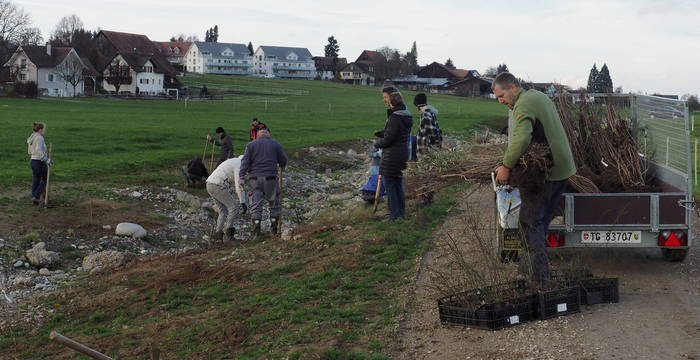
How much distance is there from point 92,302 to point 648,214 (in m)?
6.96

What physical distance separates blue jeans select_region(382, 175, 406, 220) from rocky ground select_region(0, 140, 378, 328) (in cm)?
175

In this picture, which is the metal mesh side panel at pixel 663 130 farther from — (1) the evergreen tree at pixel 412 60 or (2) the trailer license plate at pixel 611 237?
(1) the evergreen tree at pixel 412 60

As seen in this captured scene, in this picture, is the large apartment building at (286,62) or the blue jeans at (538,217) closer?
the blue jeans at (538,217)

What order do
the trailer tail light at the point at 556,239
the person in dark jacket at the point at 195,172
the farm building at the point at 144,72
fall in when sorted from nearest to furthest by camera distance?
the trailer tail light at the point at 556,239, the person in dark jacket at the point at 195,172, the farm building at the point at 144,72

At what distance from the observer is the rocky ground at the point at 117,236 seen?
13.1 m

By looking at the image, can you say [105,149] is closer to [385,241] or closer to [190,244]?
[190,244]

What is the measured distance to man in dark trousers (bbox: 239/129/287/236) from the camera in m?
14.9

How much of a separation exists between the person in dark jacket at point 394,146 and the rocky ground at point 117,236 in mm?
1918

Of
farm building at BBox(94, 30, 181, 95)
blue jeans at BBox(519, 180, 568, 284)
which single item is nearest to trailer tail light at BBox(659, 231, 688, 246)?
blue jeans at BBox(519, 180, 568, 284)

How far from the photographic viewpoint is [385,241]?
490 inches

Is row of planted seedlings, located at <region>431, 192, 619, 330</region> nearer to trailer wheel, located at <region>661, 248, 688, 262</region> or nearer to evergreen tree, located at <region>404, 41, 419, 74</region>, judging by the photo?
trailer wheel, located at <region>661, 248, 688, 262</region>

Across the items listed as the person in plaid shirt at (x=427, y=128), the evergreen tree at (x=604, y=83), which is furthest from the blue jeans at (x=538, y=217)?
the person in plaid shirt at (x=427, y=128)

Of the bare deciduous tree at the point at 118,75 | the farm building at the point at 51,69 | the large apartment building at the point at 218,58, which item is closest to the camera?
the farm building at the point at 51,69

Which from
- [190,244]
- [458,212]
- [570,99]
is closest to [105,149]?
[190,244]
